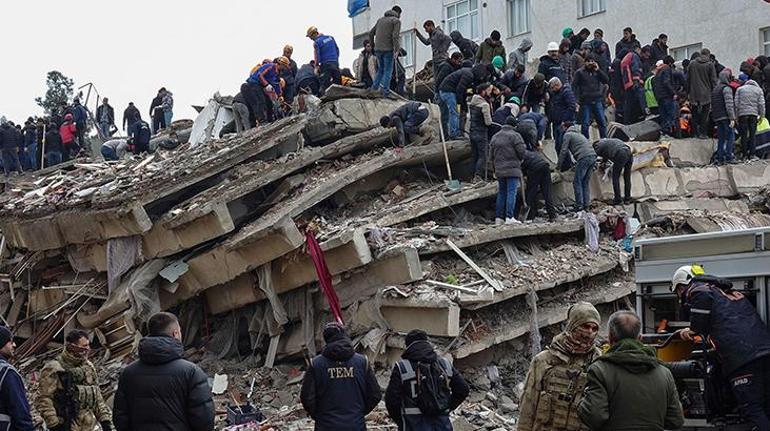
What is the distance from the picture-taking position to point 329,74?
1898 cm

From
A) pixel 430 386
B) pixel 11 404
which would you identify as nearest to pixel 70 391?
pixel 11 404

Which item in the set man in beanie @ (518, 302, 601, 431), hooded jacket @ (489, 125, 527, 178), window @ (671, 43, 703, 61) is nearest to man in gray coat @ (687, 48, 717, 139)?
hooded jacket @ (489, 125, 527, 178)

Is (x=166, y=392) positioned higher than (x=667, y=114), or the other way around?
(x=667, y=114)

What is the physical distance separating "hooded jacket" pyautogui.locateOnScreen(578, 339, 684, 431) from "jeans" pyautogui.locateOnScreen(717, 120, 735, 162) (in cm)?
1277

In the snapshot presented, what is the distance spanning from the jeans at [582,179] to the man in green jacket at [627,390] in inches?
372

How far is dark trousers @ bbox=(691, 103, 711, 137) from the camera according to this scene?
1853 cm

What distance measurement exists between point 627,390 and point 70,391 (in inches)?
183

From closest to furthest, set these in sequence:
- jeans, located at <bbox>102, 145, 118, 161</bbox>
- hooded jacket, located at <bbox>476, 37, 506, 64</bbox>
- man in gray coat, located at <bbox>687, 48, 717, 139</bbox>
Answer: man in gray coat, located at <bbox>687, 48, 717, 139</bbox>
hooded jacket, located at <bbox>476, 37, 506, 64</bbox>
jeans, located at <bbox>102, 145, 118, 161</bbox>

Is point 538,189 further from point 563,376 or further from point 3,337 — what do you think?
point 3,337

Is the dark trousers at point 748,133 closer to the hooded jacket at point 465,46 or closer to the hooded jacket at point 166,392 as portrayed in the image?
the hooded jacket at point 465,46

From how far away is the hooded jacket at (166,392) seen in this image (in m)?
5.94

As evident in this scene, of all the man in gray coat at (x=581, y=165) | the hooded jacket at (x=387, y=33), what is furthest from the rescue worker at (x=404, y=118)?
the man in gray coat at (x=581, y=165)

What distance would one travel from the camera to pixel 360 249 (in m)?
12.5

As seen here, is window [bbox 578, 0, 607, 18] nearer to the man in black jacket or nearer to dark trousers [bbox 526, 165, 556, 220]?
dark trousers [bbox 526, 165, 556, 220]
